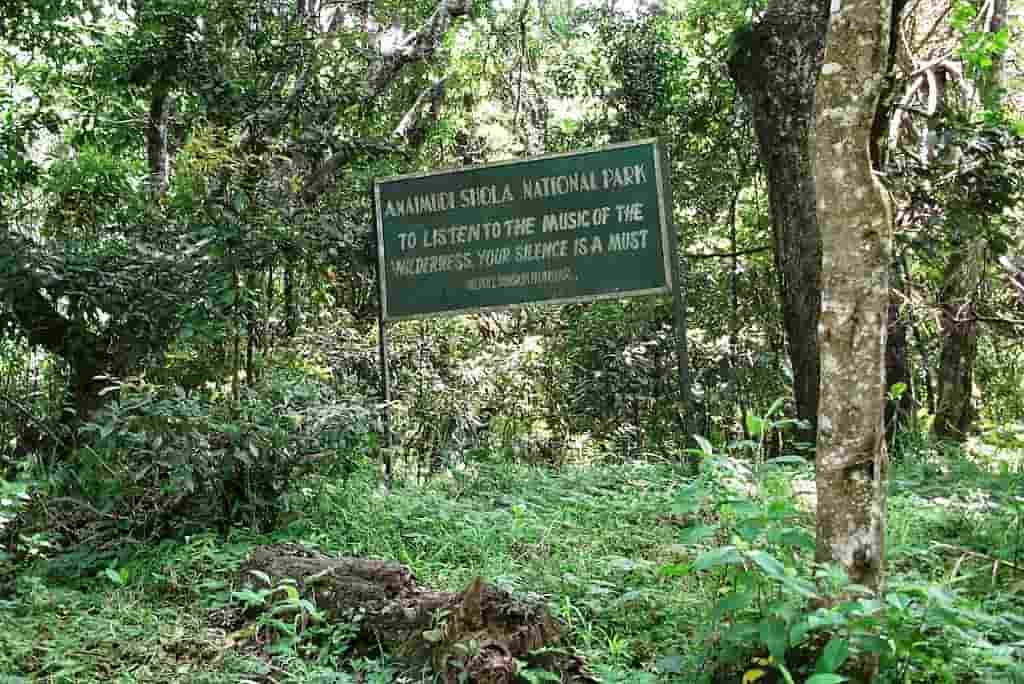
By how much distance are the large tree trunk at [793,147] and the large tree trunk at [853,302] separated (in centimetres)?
374

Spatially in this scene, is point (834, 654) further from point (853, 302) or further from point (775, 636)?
point (853, 302)

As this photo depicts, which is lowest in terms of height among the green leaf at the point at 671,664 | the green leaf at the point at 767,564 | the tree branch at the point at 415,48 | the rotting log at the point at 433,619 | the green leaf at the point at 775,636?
the green leaf at the point at 671,664

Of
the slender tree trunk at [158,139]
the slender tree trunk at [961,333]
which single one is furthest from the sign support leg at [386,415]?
the slender tree trunk at [961,333]

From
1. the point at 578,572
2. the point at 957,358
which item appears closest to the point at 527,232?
the point at 578,572

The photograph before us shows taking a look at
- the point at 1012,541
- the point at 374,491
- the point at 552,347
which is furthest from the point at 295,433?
the point at 552,347

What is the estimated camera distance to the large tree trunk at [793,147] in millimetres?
7148

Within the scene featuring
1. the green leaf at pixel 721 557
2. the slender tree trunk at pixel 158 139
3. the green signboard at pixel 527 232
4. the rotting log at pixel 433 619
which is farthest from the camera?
the slender tree trunk at pixel 158 139

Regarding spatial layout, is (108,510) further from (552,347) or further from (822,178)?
(552,347)

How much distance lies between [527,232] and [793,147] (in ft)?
6.75

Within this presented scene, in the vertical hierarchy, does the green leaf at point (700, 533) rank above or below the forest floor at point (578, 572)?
above

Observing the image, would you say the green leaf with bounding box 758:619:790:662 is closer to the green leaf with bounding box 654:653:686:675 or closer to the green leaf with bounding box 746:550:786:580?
the green leaf with bounding box 746:550:786:580

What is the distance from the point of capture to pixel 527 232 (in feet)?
22.6

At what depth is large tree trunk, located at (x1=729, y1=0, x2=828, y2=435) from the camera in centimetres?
715

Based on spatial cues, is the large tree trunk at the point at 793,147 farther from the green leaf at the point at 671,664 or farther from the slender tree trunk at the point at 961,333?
the green leaf at the point at 671,664
